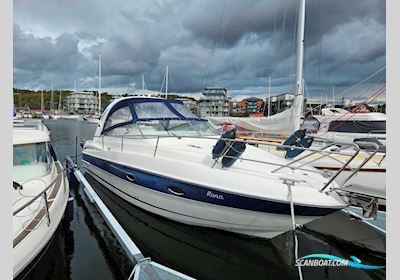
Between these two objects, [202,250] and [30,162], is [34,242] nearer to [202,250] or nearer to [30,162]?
[30,162]

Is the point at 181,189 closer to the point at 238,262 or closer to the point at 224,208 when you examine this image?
the point at 224,208

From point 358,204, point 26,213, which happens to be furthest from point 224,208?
point 26,213

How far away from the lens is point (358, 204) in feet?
13.1

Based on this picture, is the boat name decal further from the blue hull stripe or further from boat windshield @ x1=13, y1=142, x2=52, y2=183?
boat windshield @ x1=13, y1=142, x2=52, y2=183

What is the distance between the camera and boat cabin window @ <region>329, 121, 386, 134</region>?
12.1 metres

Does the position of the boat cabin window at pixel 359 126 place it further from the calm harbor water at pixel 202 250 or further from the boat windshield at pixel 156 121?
the boat windshield at pixel 156 121

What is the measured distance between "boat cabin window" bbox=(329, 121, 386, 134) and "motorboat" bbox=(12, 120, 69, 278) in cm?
1208

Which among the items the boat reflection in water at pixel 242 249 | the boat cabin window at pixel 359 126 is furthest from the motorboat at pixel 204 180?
the boat cabin window at pixel 359 126

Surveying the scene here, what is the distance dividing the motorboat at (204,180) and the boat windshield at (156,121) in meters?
0.03

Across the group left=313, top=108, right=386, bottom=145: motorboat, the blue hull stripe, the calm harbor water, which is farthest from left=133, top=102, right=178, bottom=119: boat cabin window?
left=313, top=108, right=386, bottom=145: motorboat

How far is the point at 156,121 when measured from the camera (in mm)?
6859

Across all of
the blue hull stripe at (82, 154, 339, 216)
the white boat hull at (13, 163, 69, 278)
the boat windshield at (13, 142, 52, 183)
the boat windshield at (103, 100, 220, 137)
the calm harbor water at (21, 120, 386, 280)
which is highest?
the boat windshield at (103, 100, 220, 137)

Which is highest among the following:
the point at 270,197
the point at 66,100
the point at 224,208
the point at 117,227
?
the point at 66,100

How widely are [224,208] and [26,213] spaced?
2868 mm
